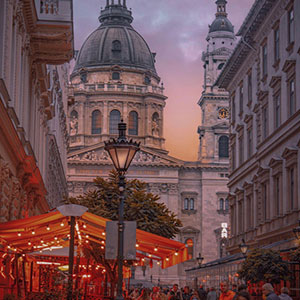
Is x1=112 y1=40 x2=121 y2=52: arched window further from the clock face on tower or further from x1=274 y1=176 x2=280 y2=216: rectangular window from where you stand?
x1=274 y1=176 x2=280 y2=216: rectangular window

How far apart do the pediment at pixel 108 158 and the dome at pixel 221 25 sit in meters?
16.0

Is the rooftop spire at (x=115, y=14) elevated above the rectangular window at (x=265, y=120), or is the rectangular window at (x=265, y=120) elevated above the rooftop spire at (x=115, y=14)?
the rooftop spire at (x=115, y=14)

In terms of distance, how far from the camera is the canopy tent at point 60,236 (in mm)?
18016

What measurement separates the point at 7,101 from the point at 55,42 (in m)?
6.42

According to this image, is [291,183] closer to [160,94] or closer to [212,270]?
[212,270]

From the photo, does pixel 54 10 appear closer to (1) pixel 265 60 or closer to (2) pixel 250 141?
(1) pixel 265 60

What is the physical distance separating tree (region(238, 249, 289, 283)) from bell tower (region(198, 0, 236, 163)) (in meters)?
76.7

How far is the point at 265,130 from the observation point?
38719mm

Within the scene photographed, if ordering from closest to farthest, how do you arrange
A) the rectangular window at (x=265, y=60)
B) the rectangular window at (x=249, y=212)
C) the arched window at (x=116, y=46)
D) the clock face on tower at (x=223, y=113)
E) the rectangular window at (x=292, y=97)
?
1. the rectangular window at (x=292, y=97)
2. the rectangular window at (x=265, y=60)
3. the rectangular window at (x=249, y=212)
4. the clock face on tower at (x=223, y=113)
5. the arched window at (x=116, y=46)

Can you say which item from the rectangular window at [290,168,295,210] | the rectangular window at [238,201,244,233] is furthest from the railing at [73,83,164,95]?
the rectangular window at [290,168,295,210]

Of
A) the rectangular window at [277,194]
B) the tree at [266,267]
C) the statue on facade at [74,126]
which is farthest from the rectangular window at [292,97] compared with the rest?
the statue on facade at [74,126]

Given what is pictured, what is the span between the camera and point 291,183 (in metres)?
33.2

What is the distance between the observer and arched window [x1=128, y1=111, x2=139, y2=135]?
4456 inches

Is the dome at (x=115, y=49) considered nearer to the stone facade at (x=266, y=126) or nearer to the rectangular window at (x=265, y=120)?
the stone facade at (x=266, y=126)
